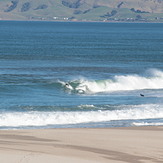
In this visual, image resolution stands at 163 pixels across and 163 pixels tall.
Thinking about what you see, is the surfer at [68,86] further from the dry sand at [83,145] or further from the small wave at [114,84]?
the dry sand at [83,145]

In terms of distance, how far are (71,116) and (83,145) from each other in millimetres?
8960

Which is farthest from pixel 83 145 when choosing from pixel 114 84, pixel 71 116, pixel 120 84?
pixel 120 84

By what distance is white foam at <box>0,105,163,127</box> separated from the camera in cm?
3138

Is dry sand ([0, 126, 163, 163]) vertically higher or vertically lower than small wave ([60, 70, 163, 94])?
lower

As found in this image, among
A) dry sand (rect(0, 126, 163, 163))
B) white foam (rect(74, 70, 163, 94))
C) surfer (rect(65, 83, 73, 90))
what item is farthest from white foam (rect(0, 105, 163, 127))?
surfer (rect(65, 83, 73, 90))

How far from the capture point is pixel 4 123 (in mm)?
31000

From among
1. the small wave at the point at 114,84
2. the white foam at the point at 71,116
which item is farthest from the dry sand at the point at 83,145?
the small wave at the point at 114,84

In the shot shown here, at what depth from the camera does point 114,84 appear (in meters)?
49.2

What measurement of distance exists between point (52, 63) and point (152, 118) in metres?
36.0

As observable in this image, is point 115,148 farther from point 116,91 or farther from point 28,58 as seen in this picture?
point 28,58

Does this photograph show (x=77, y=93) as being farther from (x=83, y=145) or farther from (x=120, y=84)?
(x=83, y=145)

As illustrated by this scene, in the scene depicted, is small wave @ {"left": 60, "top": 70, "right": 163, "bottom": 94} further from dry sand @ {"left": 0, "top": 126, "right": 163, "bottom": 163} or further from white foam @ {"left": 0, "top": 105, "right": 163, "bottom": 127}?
dry sand @ {"left": 0, "top": 126, "right": 163, "bottom": 163}

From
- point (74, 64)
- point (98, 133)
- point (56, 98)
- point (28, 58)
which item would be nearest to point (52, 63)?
point (74, 64)

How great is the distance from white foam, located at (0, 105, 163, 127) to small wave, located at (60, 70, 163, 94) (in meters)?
11.1
